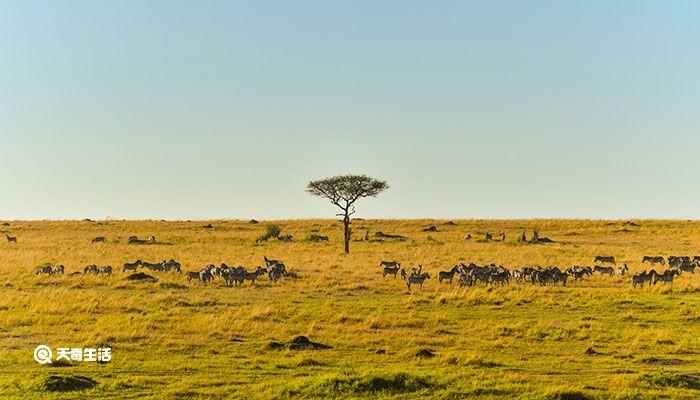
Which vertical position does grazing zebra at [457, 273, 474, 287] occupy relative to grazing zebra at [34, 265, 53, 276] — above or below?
below

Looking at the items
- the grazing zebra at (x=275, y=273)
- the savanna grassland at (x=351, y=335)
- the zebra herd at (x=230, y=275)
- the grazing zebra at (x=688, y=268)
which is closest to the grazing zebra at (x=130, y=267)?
the savanna grassland at (x=351, y=335)

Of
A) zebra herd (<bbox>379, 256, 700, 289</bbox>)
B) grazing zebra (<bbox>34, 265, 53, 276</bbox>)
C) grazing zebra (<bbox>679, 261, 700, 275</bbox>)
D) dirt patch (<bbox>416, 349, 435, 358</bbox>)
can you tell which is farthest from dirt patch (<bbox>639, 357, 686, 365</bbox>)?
grazing zebra (<bbox>34, 265, 53, 276</bbox>)

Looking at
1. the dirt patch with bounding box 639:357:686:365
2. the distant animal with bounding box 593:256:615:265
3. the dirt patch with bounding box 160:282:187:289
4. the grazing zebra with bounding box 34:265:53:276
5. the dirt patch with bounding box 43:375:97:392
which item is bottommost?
the dirt patch with bounding box 639:357:686:365

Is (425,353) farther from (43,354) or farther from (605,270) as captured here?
(605,270)

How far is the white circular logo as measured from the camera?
19.0 metres

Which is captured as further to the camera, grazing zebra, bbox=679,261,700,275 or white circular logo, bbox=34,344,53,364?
grazing zebra, bbox=679,261,700,275

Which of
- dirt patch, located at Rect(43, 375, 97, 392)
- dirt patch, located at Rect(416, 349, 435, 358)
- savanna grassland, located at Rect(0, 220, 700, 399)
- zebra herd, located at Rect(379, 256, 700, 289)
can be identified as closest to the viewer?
dirt patch, located at Rect(43, 375, 97, 392)

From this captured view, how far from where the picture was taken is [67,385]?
632 inches

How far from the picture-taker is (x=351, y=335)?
22641 mm

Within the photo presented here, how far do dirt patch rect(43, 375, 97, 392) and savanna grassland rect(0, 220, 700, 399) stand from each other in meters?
0.09

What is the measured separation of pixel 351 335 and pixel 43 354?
25.6ft

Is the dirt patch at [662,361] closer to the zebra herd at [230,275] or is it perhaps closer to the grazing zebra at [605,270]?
the zebra herd at [230,275]

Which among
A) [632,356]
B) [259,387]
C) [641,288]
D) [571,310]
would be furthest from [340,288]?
[259,387]

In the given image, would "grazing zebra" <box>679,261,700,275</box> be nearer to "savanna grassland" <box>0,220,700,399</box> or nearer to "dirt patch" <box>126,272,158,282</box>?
"savanna grassland" <box>0,220,700,399</box>
